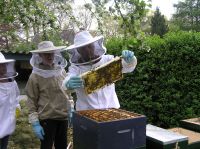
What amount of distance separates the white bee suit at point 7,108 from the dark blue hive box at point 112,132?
1.45 metres

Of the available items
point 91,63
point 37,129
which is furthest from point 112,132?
point 37,129

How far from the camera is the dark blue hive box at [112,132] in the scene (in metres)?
2.23

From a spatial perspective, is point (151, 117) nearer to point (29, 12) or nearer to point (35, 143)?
point (35, 143)

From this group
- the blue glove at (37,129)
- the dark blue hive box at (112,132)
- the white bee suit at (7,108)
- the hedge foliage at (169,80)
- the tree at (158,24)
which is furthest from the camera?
the tree at (158,24)

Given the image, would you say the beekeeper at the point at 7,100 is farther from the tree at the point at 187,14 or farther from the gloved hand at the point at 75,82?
the tree at the point at 187,14

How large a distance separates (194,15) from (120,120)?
126 ft

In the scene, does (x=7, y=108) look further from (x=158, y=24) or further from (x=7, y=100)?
(x=158, y=24)

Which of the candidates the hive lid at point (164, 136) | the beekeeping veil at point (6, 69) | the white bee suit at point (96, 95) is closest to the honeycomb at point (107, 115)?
the hive lid at point (164, 136)

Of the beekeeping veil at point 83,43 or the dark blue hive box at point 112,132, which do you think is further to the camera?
the beekeeping veil at point 83,43

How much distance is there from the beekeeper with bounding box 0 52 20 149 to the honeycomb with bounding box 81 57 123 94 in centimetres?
121

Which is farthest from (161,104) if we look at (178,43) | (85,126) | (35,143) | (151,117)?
(85,126)

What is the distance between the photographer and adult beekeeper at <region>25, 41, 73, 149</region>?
3.58m

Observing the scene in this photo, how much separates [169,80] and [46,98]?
10.3 feet

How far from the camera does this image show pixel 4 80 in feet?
12.4
